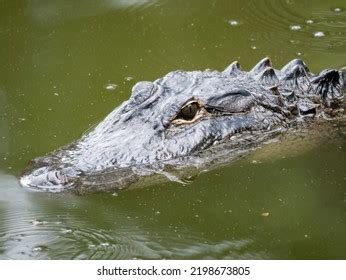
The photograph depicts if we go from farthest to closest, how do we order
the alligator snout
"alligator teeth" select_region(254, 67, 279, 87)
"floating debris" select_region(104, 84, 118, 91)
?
"floating debris" select_region(104, 84, 118, 91), "alligator teeth" select_region(254, 67, 279, 87), the alligator snout

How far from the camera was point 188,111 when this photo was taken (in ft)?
18.1

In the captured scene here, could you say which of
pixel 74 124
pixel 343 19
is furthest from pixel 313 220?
pixel 343 19

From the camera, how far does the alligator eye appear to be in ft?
→ 18.1

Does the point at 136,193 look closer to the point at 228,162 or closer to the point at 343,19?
the point at 228,162

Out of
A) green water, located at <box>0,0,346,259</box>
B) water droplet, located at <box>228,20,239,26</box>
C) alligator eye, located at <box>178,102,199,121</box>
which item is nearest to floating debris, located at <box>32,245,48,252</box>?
green water, located at <box>0,0,346,259</box>

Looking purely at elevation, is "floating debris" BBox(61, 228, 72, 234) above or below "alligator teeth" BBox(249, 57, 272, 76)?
below

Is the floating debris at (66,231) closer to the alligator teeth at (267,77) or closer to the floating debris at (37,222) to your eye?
the floating debris at (37,222)

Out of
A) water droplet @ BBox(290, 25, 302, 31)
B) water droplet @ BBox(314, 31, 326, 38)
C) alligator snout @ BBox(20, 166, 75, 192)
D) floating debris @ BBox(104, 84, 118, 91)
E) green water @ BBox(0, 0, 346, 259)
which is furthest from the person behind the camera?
water droplet @ BBox(290, 25, 302, 31)

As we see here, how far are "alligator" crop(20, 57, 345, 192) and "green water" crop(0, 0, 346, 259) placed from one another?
0.14 meters

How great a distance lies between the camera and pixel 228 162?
5.61m

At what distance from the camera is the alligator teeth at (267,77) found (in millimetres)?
6012

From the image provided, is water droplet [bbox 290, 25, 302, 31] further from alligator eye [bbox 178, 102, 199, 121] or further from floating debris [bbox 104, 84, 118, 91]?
alligator eye [bbox 178, 102, 199, 121]

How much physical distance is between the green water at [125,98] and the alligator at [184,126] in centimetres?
14

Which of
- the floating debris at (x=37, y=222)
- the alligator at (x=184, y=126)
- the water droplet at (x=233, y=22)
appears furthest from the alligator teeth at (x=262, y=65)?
the floating debris at (x=37, y=222)
